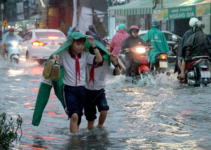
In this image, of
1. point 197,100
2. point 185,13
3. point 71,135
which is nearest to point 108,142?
→ point 71,135

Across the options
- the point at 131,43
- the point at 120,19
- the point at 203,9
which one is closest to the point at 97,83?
the point at 131,43

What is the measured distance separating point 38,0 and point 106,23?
19962mm

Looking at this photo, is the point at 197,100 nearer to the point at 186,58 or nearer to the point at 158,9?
the point at 186,58

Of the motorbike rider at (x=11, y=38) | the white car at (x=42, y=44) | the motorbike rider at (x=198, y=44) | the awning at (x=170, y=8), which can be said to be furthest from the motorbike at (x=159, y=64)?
the motorbike rider at (x=11, y=38)

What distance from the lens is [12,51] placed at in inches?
899

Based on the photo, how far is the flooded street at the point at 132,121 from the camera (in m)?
6.01

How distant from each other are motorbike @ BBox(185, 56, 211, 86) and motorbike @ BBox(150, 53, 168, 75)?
3.52 feet

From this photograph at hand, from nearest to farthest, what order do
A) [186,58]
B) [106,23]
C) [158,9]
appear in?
[186,58]
[158,9]
[106,23]

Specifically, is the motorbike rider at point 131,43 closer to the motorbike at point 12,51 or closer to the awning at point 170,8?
the awning at point 170,8

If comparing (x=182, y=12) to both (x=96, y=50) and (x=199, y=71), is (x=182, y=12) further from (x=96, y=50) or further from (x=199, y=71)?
(x=96, y=50)

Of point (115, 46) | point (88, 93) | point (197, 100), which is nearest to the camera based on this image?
point (88, 93)

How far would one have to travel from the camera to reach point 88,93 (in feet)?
21.7

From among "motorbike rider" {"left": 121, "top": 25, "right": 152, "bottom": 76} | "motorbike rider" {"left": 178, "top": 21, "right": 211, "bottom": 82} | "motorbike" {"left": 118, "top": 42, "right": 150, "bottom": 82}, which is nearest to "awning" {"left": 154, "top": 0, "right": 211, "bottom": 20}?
"motorbike rider" {"left": 121, "top": 25, "right": 152, "bottom": 76}

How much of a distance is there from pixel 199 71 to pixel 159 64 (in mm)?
1650
